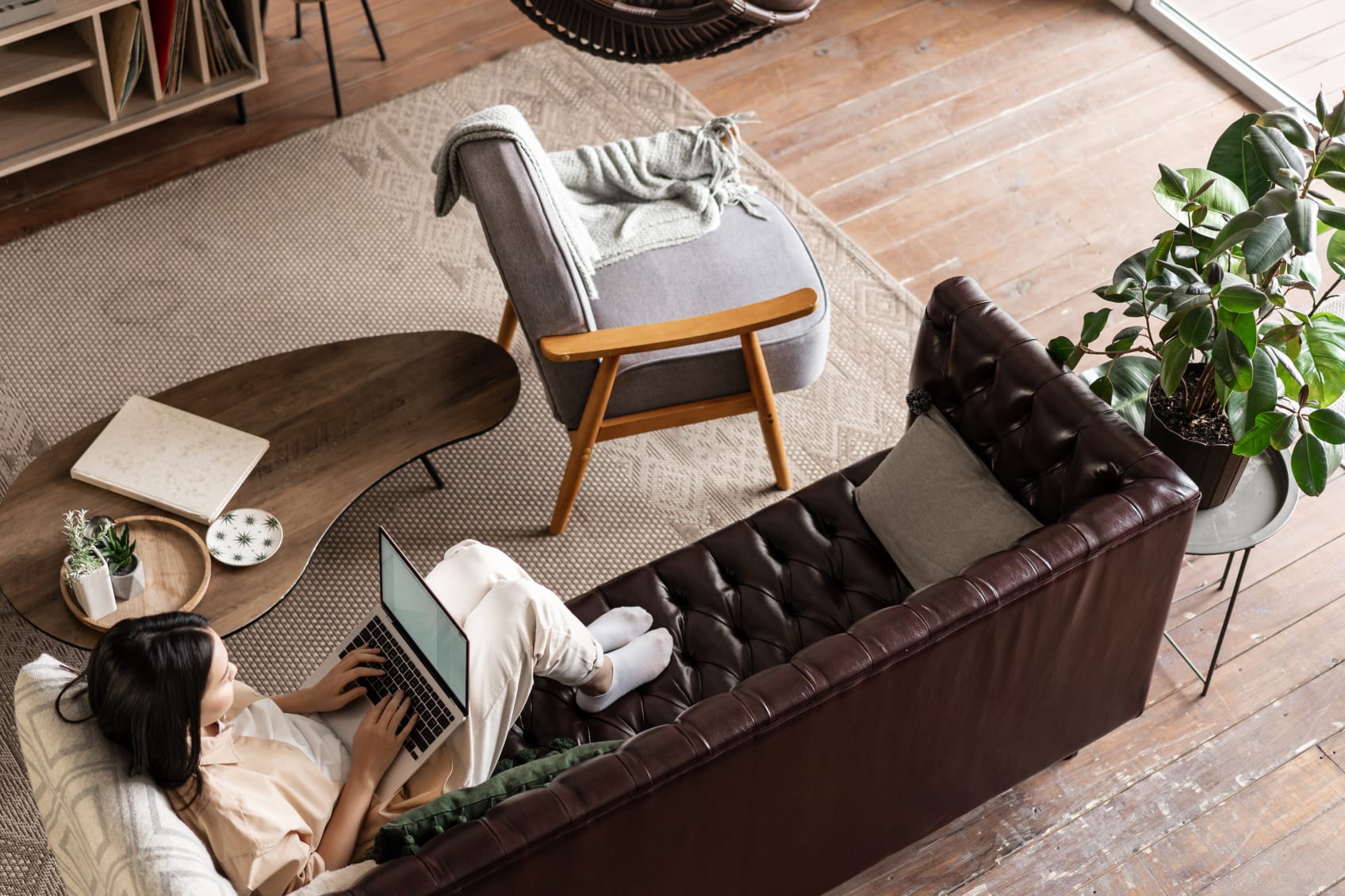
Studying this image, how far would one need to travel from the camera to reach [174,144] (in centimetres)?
379

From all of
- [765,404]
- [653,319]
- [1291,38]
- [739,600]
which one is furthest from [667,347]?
[1291,38]

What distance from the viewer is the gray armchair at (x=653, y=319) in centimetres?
256

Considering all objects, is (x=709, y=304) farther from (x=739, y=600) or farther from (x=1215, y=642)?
(x=1215, y=642)

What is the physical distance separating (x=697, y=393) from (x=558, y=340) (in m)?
0.35

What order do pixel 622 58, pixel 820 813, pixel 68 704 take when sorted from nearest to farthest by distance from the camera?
pixel 622 58 → pixel 68 704 → pixel 820 813

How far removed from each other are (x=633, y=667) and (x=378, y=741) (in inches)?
17.3

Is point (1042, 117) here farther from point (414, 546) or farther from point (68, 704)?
point (68, 704)

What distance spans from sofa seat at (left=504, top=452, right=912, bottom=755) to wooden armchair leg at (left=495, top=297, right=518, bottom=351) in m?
1.00

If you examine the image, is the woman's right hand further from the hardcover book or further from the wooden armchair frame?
the wooden armchair frame

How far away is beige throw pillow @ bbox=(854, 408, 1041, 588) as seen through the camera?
2.15 meters

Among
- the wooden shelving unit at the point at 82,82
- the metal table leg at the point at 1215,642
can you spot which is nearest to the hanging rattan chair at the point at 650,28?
the metal table leg at the point at 1215,642

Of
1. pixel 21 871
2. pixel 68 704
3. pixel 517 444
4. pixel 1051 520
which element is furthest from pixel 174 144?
pixel 1051 520

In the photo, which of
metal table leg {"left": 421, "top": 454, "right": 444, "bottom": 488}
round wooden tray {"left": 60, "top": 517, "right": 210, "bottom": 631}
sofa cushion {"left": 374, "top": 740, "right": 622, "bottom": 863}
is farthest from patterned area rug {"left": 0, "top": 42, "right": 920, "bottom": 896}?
sofa cushion {"left": 374, "top": 740, "right": 622, "bottom": 863}

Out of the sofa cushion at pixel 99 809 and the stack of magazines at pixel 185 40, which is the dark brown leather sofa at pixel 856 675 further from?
the stack of magazines at pixel 185 40
